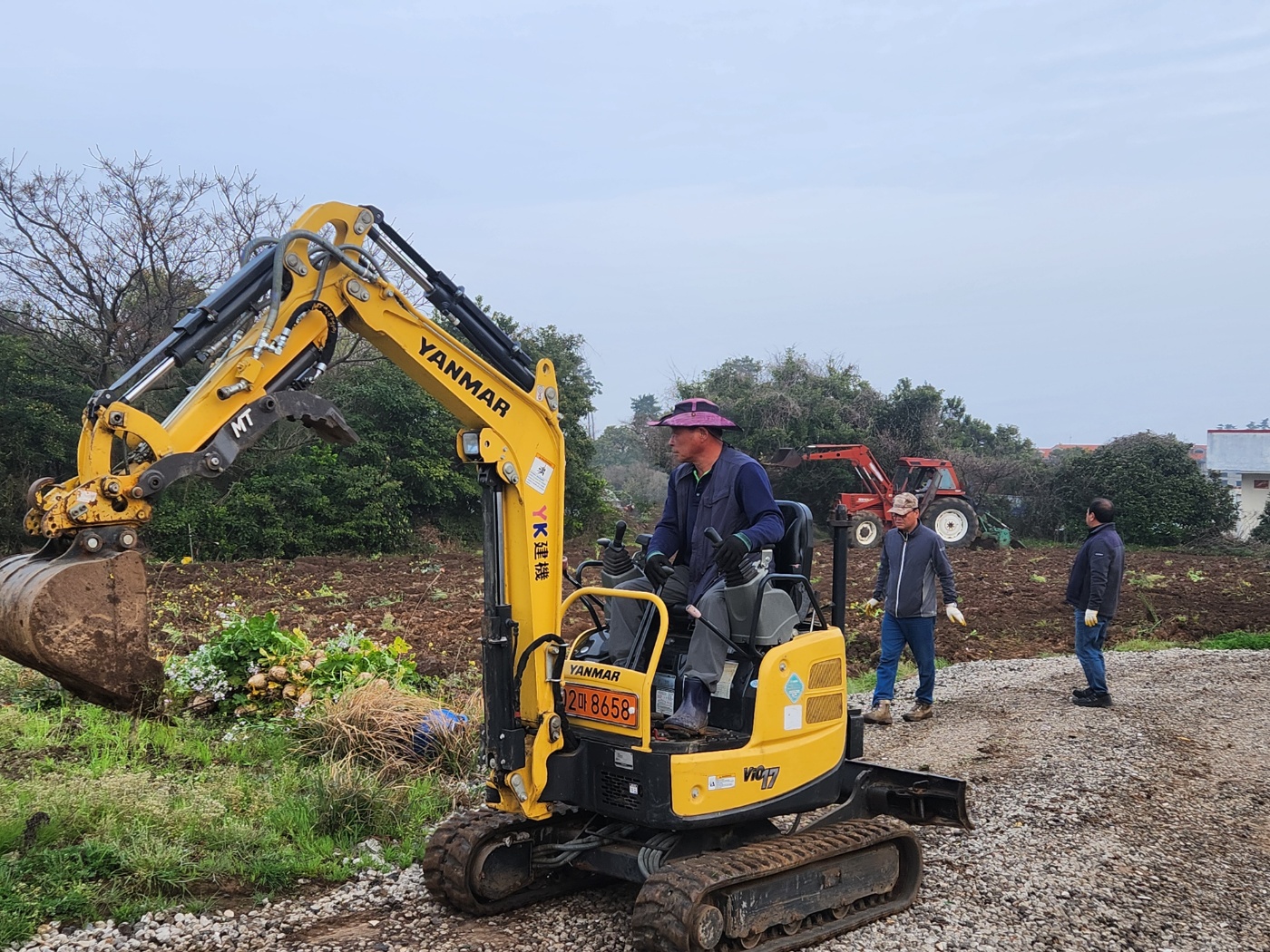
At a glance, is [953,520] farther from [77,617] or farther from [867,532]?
[77,617]

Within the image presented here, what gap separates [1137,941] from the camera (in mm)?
4910

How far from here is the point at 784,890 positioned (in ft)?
16.3

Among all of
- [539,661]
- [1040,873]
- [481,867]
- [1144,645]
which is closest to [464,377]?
[539,661]

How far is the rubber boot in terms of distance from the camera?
5.25 meters

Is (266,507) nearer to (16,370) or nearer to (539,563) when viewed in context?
(16,370)

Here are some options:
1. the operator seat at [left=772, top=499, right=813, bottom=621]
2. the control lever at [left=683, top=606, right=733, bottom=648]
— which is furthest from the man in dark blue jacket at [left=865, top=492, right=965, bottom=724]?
the control lever at [left=683, top=606, right=733, bottom=648]

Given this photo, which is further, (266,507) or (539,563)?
(266,507)

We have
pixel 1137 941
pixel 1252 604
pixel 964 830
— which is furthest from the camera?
pixel 1252 604

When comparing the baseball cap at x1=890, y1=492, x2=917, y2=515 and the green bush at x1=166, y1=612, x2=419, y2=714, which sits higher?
the baseball cap at x1=890, y1=492, x2=917, y2=515

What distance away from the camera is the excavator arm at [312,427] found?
4.11 meters

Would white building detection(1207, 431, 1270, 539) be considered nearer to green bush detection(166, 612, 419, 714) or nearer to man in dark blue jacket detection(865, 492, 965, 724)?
man in dark blue jacket detection(865, 492, 965, 724)

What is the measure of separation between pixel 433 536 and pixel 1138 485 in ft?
64.3

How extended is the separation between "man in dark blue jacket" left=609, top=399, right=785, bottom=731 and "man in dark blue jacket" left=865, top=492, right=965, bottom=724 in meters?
3.63

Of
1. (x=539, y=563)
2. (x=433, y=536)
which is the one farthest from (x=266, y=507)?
(x=539, y=563)
